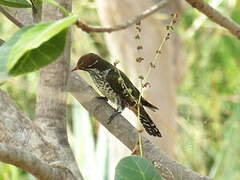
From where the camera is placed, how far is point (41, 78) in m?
1.08

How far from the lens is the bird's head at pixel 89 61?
1895 mm

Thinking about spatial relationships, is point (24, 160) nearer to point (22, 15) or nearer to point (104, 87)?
point (22, 15)

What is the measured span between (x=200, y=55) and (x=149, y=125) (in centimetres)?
359

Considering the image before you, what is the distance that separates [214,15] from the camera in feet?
3.85

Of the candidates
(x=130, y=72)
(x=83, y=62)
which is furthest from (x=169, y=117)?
(x=83, y=62)

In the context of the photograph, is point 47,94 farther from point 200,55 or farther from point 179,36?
point 200,55

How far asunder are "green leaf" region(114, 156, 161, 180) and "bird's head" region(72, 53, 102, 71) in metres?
1.02

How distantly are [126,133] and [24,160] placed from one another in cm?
34

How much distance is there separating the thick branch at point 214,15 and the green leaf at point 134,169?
0.32m

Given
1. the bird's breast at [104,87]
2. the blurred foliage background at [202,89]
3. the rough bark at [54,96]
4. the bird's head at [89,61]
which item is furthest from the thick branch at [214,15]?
the blurred foliage background at [202,89]

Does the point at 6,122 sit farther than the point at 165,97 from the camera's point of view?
No

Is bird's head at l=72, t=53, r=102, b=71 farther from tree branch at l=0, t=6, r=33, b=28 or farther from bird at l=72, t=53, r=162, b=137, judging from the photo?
tree branch at l=0, t=6, r=33, b=28

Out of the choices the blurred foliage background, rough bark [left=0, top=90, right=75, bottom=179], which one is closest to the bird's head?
rough bark [left=0, top=90, right=75, bottom=179]

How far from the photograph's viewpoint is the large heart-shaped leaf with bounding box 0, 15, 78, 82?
72 cm
